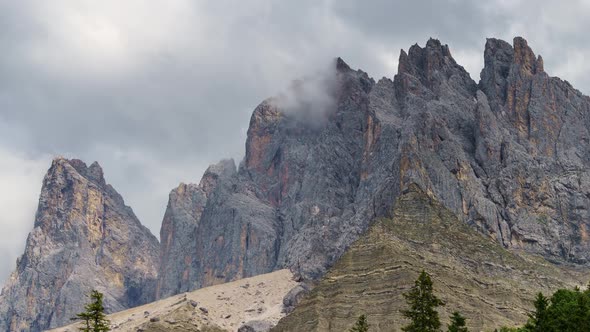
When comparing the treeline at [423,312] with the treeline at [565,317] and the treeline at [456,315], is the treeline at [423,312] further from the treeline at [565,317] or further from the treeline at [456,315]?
the treeline at [565,317]

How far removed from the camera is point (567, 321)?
109 metres

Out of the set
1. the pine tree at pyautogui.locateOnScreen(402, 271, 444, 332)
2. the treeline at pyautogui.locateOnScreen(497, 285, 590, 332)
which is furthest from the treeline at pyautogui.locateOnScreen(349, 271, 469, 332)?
the treeline at pyautogui.locateOnScreen(497, 285, 590, 332)

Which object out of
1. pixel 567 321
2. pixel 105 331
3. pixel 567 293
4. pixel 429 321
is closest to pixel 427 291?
pixel 429 321

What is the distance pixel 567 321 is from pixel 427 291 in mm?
15922

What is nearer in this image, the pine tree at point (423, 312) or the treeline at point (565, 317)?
the pine tree at point (423, 312)

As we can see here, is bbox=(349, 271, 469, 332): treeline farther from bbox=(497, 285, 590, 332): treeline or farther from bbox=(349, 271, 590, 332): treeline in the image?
bbox=(497, 285, 590, 332): treeline

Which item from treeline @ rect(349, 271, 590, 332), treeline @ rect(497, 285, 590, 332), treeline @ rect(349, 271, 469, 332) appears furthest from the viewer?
treeline @ rect(497, 285, 590, 332)

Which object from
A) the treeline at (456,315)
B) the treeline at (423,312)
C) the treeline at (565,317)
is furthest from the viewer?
the treeline at (565,317)

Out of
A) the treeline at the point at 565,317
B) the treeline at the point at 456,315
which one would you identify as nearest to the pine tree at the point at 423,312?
the treeline at the point at 456,315

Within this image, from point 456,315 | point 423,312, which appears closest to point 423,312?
point 423,312

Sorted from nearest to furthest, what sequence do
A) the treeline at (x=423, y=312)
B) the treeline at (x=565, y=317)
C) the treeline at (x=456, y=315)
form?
the treeline at (x=423, y=312) < the treeline at (x=456, y=315) < the treeline at (x=565, y=317)

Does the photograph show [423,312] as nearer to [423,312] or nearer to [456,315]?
[423,312]

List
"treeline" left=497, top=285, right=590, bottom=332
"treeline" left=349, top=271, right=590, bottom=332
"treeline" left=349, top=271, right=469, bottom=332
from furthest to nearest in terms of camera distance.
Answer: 1. "treeline" left=497, top=285, right=590, bottom=332
2. "treeline" left=349, top=271, right=590, bottom=332
3. "treeline" left=349, top=271, right=469, bottom=332

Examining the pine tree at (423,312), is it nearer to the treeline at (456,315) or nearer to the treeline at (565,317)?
the treeline at (456,315)
